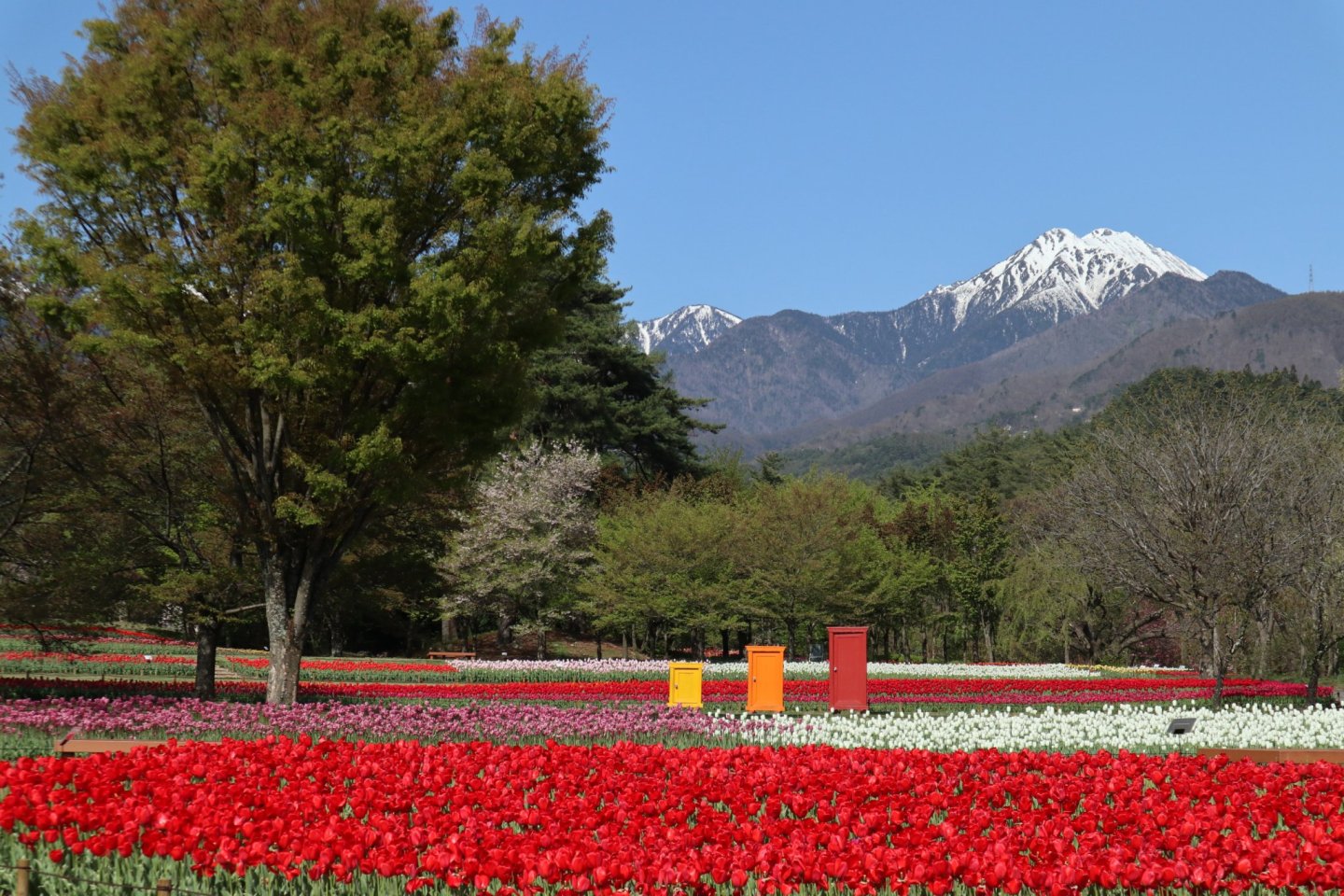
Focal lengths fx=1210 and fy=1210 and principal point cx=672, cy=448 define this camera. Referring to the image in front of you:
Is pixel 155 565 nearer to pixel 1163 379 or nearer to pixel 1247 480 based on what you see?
pixel 1247 480

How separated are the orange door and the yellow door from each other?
3.42 ft

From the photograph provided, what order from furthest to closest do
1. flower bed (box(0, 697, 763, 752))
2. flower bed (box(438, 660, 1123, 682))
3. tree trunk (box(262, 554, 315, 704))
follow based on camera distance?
flower bed (box(438, 660, 1123, 682)) → tree trunk (box(262, 554, 315, 704)) → flower bed (box(0, 697, 763, 752))

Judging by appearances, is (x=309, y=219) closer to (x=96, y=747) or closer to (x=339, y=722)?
(x=339, y=722)

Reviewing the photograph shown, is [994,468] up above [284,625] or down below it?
above

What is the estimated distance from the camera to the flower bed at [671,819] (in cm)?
604

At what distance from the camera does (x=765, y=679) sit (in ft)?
63.0

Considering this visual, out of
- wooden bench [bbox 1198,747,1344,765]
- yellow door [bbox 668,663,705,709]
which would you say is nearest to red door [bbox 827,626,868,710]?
yellow door [bbox 668,663,705,709]

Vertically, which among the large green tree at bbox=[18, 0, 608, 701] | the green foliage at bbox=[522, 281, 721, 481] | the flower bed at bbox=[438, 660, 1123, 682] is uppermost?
the green foliage at bbox=[522, 281, 721, 481]

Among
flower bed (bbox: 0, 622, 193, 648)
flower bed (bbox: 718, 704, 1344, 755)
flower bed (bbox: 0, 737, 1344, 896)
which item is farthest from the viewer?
flower bed (bbox: 0, 622, 193, 648)

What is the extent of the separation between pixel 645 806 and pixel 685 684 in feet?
41.2

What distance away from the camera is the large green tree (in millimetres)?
15906

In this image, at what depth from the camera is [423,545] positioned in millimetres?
31781

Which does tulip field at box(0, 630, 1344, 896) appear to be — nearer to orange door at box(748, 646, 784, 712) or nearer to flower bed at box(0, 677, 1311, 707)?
orange door at box(748, 646, 784, 712)

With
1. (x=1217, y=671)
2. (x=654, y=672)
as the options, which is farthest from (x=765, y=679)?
(x=654, y=672)
